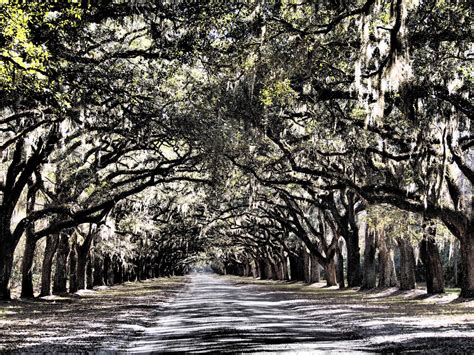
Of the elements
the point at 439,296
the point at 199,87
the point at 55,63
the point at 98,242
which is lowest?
the point at 439,296

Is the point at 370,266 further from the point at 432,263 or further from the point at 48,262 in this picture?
the point at 48,262

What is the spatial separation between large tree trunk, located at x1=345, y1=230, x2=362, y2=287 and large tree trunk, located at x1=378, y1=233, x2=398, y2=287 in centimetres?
181

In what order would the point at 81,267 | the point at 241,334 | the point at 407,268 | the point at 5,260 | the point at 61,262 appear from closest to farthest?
the point at 241,334
the point at 5,260
the point at 407,268
the point at 61,262
the point at 81,267

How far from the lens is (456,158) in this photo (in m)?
17.1

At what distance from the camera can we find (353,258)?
3198 centimetres

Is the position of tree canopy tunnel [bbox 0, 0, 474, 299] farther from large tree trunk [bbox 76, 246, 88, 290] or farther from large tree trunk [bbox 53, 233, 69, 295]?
large tree trunk [bbox 76, 246, 88, 290]

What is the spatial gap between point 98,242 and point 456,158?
27.6m

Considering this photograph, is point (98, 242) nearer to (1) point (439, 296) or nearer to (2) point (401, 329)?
(1) point (439, 296)

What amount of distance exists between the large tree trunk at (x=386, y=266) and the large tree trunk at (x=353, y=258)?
5.93ft

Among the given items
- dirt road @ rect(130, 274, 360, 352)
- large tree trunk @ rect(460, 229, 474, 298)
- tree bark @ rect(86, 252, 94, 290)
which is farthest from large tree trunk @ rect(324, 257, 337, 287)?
dirt road @ rect(130, 274, 360, 352)

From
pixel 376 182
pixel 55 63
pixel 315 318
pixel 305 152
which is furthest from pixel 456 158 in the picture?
pixel 55 63

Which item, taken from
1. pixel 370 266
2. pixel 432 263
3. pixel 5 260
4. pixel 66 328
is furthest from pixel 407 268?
pixel 66 328

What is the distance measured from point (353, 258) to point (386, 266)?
2692mm

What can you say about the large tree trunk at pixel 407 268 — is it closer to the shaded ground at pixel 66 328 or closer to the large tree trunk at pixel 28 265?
the shaded ground at pixel 66 328
